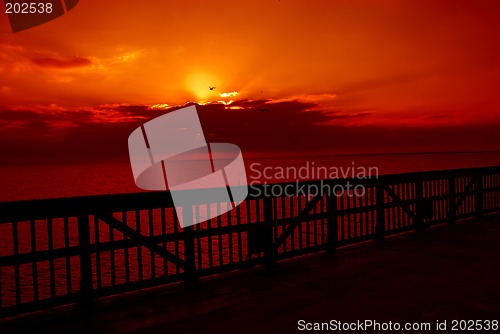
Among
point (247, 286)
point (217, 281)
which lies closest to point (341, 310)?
point (247, 286)

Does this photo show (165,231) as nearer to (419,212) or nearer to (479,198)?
(419,212)

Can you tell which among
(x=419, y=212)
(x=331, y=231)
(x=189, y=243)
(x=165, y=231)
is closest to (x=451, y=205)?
(x=419, y=212)

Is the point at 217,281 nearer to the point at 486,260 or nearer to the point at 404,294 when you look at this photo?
the point at 404,294

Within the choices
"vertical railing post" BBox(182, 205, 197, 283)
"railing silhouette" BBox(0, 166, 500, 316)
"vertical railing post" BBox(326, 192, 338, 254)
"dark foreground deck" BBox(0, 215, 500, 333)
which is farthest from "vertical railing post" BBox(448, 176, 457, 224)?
"vertical railing post" BBox(182, 205, 197, 283)

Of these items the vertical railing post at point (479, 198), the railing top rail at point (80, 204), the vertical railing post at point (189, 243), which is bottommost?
the vertical railing post at point (479, 198)

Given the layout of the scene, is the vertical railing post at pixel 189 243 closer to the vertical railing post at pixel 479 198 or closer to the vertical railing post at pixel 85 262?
the vertical railing post at pixel 85 262

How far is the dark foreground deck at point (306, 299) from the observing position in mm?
4680

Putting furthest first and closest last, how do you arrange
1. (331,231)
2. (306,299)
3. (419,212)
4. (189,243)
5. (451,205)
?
(451,205) → (419,212) → (331,231) → (189,243) → (306,299)

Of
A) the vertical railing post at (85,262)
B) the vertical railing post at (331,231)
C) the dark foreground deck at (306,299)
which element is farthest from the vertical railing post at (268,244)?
the vertical railing post at (85,262)

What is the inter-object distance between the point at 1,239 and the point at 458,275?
1261 inches

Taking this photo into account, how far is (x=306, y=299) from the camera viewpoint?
536 centimetres

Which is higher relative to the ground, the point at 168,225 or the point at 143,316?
the point at 143,316

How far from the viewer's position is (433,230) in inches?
395

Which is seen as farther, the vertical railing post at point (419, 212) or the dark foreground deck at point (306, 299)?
the vertical railing post at point (419, 212)
